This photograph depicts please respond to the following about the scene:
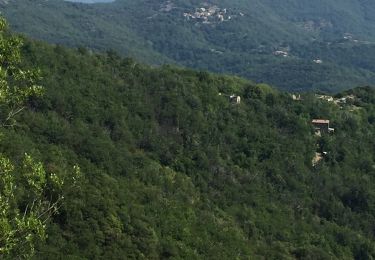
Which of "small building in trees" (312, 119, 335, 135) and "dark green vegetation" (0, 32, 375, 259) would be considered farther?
"small building in trees" (312, 119, 335, 135)

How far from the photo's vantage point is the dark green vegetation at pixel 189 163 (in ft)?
165

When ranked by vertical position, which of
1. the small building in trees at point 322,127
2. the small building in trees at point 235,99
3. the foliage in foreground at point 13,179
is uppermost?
the foliage in foreground at point 13,179

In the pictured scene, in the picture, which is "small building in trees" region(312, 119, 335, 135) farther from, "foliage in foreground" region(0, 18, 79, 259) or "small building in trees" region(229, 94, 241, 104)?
"foliage in foreground" region(0, 18, 79, 259)

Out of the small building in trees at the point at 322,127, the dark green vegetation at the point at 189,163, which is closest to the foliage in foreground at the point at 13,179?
the dark green vegetation at the point at 189,163

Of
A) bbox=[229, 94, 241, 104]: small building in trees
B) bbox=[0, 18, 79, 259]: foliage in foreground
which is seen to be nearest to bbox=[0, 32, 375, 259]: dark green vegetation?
bbox=[229, 94, 241, 104]: small building in trees

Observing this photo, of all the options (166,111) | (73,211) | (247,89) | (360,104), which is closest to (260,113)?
(247,89)

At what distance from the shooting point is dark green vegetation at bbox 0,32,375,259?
165 ft

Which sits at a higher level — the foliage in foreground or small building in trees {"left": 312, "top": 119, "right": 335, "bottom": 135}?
the foliage in foreground

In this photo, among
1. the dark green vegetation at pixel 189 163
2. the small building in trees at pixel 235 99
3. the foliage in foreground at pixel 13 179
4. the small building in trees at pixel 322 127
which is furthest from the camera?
the small building in trees at pixel 235 99

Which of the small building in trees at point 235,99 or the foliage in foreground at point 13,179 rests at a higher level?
the foliage in foreground at point 13,179

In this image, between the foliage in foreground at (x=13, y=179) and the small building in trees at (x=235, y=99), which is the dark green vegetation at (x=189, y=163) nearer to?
the small building in trees at (x=235, y=99)

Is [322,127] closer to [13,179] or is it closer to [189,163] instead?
[189,163]

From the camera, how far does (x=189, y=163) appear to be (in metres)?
67.8

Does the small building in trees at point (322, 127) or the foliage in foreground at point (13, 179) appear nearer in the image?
the foliage in foreground at point (13, 179)
